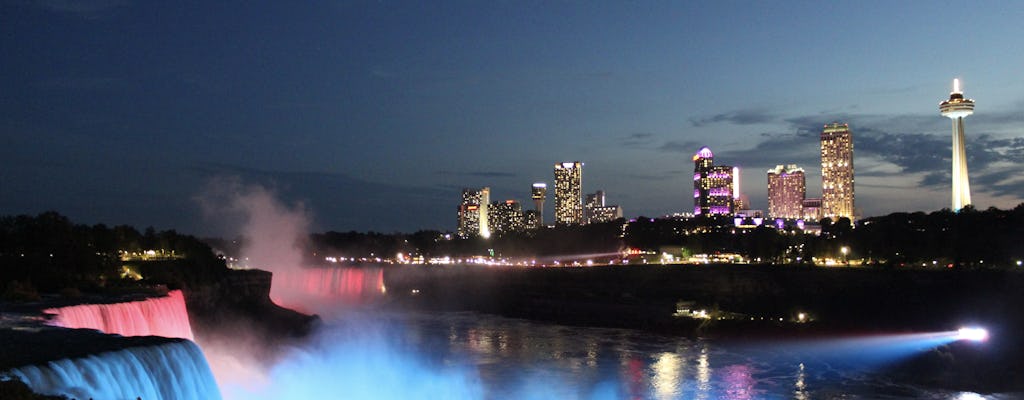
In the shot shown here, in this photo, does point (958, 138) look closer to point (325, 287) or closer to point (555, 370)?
point (325, 287)

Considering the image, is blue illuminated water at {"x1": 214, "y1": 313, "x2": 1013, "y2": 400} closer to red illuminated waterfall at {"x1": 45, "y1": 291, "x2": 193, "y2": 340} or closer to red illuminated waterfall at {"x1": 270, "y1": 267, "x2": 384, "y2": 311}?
red illuminated waterfall at {"x1": 45, "y1": 291, "x2": 193, "y2": 340}

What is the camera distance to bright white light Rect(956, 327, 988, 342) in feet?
181

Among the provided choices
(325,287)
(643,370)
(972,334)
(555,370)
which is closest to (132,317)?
(555,370)

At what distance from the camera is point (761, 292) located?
3401 inches

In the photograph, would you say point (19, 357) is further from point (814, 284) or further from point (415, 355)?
point (814, 284)

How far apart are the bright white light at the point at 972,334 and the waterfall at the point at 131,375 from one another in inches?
1992

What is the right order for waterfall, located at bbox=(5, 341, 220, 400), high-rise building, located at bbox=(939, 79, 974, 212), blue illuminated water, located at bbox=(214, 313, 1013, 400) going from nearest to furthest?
waterfall, located at bbox=(5, 341, 220, 400)
blue illuminated water, located at bbox=(214, 313, 1013, 400)
high-rise building, located at bbox=(939, 79, 974, 212)

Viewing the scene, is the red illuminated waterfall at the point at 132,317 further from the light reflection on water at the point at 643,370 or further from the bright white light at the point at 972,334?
the bright white light at the point at 972,334

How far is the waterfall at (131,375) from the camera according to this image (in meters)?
16.3

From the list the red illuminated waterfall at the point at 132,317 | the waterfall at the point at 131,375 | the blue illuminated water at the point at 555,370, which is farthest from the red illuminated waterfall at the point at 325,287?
the waterfall at the point at 131,375

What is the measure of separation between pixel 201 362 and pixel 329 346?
32.1 m

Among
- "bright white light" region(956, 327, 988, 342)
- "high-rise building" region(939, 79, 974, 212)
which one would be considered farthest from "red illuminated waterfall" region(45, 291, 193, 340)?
"high-rise building" region(939, 79, 974, 212)

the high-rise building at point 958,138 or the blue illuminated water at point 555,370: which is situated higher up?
the high-rise building at point 958,138

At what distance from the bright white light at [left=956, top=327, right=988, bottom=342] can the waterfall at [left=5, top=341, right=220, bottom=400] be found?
50.6m
